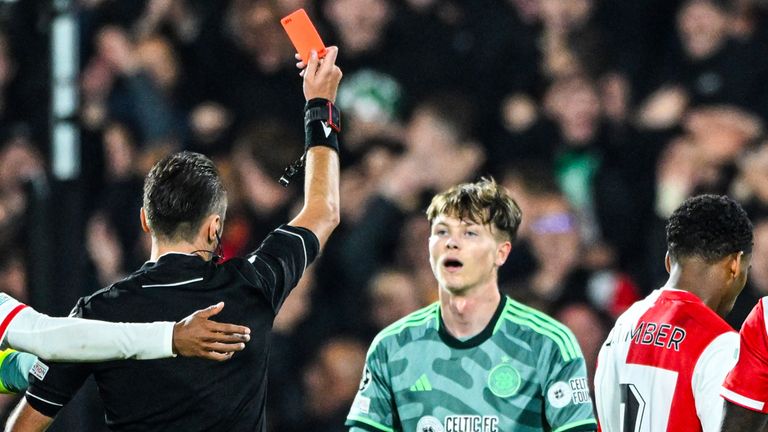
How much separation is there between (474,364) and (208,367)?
1.07 m

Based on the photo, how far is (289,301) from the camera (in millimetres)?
6578

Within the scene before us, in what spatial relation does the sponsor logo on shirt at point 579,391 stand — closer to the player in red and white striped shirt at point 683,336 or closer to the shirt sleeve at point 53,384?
the player in red and white striped shirt at point 683,336

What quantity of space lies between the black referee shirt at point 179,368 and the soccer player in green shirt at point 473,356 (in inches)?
31.3

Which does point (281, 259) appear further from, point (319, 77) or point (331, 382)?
point (331, 382)

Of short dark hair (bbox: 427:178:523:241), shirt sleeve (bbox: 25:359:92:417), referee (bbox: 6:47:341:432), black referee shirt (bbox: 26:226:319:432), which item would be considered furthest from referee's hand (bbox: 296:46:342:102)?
shirt sleeve (bbox: 25:359:92:417)

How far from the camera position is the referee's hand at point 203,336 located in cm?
293

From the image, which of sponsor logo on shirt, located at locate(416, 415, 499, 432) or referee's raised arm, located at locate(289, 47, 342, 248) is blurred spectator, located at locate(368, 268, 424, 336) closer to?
sponsor logo on shirt, located at locate(416, 415, 499, 432)

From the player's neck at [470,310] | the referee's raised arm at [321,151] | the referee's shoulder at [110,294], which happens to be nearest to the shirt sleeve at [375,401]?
the player's neck at [470,310]

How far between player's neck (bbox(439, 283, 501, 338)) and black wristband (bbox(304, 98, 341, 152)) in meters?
0.75

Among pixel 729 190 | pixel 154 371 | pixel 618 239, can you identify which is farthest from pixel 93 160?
pixel 154 371

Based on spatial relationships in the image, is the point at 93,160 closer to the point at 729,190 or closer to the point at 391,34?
the point at 391,34

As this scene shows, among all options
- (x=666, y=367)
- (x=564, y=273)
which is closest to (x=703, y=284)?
(x=666, y=367)

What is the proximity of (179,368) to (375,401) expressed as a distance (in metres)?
0.98

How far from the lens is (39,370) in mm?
3133
